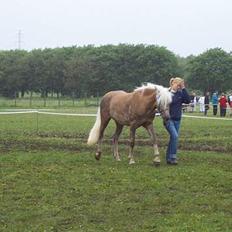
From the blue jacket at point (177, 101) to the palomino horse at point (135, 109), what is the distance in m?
0.47

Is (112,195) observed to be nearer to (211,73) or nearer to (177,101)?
(177,101)

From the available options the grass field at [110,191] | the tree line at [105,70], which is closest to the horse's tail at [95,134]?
the grass field at [110,191]

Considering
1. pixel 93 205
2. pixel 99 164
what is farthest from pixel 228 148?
pixel 93 205

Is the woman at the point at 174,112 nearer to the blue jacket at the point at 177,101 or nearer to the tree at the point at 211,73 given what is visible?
the blue jacket at the point at 177,101

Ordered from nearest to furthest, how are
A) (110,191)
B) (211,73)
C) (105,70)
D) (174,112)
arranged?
(110,191), (174,112), (105,70), (211,73)

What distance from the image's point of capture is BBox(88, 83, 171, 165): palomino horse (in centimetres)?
1199

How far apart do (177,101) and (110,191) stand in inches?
165

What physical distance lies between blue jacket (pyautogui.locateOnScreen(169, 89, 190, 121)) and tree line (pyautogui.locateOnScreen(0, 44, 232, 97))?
6835 centimetres

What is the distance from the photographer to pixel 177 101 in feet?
41.1

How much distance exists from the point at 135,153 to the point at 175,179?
4.25 m

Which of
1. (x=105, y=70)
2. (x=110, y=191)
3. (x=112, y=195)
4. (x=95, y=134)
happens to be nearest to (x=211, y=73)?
(x=105, y=70)

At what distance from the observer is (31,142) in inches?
667

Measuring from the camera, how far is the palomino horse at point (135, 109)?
1199 cm

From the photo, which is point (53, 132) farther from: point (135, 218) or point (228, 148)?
point (135, 218)
